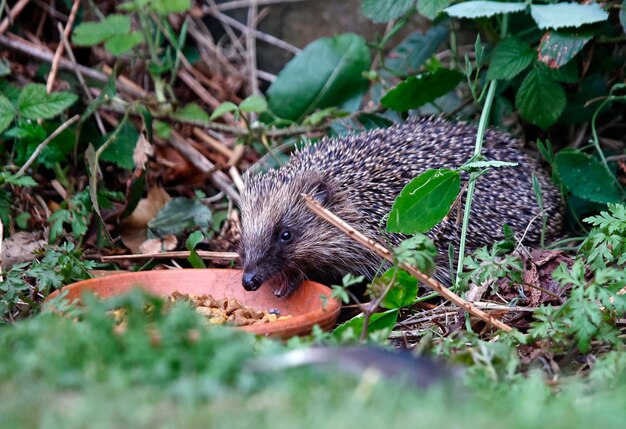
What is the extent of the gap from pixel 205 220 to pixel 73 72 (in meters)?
1.69

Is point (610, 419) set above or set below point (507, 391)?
above

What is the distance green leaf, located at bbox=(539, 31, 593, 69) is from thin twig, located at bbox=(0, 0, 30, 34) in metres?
4.08

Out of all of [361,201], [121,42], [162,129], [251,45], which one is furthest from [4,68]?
[361,201]

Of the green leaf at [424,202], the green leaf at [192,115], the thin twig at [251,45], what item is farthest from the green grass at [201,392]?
the thin twig at [251,45]

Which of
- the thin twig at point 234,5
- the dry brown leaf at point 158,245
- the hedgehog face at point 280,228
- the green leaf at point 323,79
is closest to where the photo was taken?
the hedgehog face at point 280,228

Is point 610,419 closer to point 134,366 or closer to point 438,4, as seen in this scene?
point 134,366

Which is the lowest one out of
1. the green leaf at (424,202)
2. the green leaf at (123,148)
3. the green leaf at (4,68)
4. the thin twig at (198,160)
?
the thin twig at (198,160)

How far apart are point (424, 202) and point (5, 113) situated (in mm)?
2860

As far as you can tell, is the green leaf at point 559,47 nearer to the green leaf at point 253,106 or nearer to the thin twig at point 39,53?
the green leaf at point 253,106

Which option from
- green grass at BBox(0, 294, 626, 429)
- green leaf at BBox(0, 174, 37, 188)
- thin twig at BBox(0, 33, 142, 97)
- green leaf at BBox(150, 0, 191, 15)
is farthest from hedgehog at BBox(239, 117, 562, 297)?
green grass at BBox(0, 294, 626, 429)

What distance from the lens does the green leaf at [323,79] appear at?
638cm

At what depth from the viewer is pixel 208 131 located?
6762mm

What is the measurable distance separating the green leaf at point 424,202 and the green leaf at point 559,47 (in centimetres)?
137

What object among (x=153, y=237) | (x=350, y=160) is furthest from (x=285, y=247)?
(x=153, y=237)
